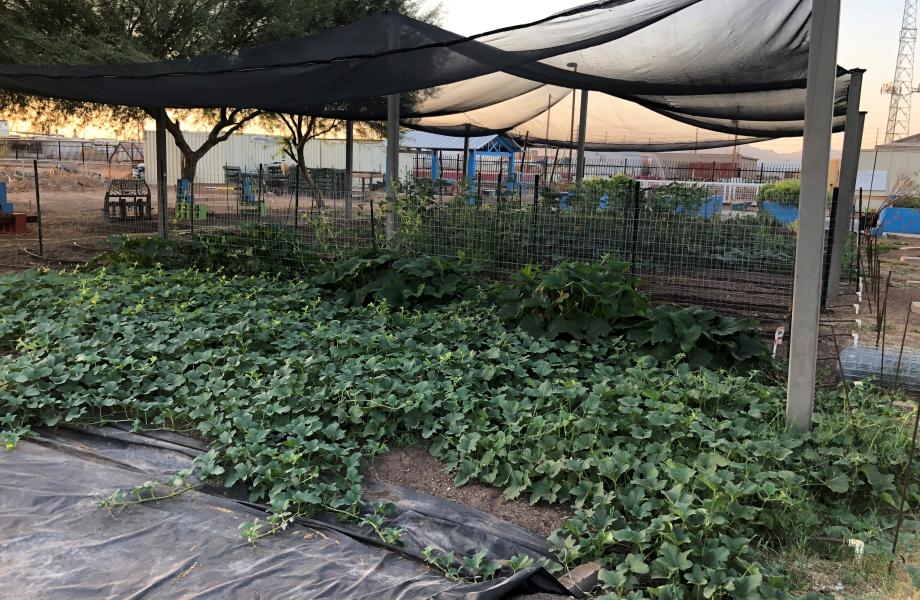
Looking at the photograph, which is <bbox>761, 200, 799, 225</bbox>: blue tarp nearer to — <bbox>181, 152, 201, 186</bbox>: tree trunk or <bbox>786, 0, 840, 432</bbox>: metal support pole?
<bbox>786, 0, 840, 432</bbox>: metal support pole

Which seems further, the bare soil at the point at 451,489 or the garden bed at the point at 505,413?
the bare soil at the point at 451,489

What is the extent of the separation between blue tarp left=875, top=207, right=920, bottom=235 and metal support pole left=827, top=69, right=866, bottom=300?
37.8 feet

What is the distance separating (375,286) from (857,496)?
13.2 feet

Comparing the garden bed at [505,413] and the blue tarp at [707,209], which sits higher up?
the blue tarp at [707,209]

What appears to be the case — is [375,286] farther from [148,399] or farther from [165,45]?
[165,45]

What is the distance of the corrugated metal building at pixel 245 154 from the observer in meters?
20.0

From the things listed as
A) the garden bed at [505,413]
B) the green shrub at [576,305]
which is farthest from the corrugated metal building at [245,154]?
the green shrub at [576,305]

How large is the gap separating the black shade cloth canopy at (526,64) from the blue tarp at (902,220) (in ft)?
39.1

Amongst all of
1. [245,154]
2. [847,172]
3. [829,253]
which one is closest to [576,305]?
[829,253]

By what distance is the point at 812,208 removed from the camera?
3.70 metres

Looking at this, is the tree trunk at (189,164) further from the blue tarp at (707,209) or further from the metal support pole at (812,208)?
the metal support pole at (812,208)

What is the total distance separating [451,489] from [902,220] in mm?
18313

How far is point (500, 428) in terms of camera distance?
12.9ft

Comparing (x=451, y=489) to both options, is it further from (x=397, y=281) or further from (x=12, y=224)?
(x=12, y=224)
